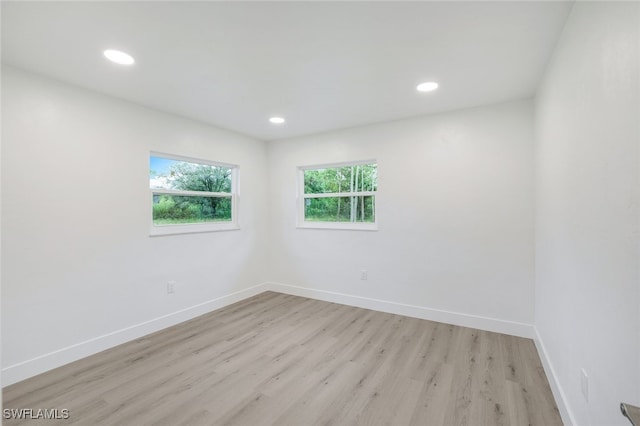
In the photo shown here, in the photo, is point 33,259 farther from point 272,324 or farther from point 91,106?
point 272,324

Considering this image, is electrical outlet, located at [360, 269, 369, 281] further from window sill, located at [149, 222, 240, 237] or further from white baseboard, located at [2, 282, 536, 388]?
window sill, located at [149, 222, 240, 237]

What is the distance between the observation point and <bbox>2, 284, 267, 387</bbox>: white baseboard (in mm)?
2203

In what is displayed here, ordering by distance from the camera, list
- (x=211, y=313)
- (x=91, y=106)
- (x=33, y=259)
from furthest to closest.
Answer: (x=211, y=313) < (x=91, y=106) < (x=33, y=259)

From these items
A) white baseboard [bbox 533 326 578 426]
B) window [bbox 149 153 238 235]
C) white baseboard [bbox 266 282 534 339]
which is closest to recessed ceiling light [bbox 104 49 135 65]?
window [bbox 149 153 238 235]

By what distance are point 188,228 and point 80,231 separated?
3.59ft

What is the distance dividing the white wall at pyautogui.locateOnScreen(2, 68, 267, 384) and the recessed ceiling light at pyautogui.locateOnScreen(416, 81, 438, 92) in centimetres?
262

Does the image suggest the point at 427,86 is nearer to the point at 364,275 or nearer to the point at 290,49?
the point at 290,49

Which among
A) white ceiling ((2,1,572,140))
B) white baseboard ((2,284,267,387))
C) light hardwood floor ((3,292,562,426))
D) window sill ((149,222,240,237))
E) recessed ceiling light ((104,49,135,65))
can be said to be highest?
white ceiling ((2,1,572,140))

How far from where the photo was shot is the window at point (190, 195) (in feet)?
10.7

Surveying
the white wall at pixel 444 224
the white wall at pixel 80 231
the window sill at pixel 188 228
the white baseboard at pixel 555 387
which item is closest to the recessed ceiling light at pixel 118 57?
the white wall at pixel 80 231

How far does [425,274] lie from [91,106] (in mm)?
3816

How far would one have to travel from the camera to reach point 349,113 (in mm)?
3336

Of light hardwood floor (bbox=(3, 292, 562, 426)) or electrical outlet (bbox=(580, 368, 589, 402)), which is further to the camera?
Result: light hardwood floor (bbox=(3, 292, 562, 426))

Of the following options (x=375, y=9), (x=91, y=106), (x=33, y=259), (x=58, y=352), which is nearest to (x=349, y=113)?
(x=375, y=9)
